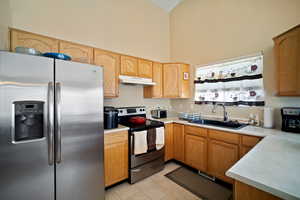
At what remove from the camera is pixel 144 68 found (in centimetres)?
275

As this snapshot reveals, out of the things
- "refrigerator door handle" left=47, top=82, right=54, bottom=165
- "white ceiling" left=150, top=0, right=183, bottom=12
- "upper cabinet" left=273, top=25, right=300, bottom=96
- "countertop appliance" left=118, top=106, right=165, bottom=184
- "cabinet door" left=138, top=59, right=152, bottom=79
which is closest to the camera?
"refrigerator door handle" left=47, top=82, right=54, bottom=165

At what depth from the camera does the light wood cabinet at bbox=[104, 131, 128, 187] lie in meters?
1.88

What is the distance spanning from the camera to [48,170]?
4.15 feet

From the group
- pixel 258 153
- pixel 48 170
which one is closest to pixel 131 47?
pixel 48 170

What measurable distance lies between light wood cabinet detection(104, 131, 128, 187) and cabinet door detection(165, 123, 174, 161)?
2.99ft

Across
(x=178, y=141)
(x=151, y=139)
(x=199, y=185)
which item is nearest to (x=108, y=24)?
(x=151, y=139)

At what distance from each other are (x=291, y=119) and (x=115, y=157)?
2481mm

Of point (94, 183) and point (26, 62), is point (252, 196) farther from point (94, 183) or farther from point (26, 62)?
point (26, 62)

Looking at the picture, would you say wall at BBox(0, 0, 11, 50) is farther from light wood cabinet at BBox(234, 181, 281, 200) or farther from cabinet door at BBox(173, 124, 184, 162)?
cabinet door at BBox(173, 124, 184, 162)

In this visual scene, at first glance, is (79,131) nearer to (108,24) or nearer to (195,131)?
(195,131)

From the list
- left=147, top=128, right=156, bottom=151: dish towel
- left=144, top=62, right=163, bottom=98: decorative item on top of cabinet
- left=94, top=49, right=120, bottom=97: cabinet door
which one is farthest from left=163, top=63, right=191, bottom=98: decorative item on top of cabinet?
left=94, top=49, right=120, bottom=97: cabinet door

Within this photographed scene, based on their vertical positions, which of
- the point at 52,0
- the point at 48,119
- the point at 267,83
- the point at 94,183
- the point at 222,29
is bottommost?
the point at 94,183

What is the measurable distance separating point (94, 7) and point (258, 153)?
318 cm

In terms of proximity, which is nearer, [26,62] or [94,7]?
[26,62]
